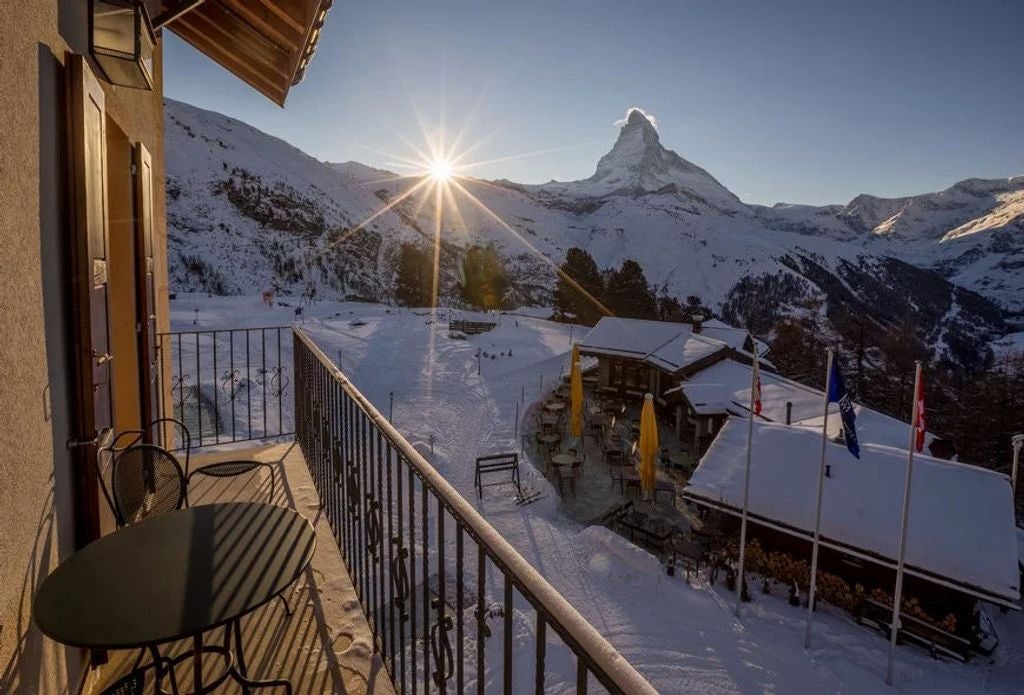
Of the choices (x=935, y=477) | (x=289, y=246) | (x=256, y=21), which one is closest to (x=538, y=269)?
(x=289, y=246)

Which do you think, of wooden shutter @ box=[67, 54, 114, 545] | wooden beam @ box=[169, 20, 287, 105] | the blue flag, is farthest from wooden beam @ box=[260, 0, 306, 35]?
the blue flag

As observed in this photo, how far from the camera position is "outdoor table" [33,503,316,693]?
1.63 metres

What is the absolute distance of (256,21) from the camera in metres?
4.48

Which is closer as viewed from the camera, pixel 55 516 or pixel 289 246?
pixel 55 516

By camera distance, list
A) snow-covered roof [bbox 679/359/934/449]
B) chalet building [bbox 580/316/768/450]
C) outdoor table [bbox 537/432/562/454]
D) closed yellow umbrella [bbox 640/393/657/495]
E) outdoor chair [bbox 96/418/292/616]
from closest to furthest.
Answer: outdoor chair [bbox 96/418/292/616] < closed yellow umbrella [bbox 640/393/657/495] < snow-covered roof [bbox 679/359/934/449] < outdoor table [bbox 537/432/562/454] < chalet building [bbox 580/316/768/450]

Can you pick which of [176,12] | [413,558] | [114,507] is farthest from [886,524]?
[176,12]

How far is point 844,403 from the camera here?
9781 millimetres

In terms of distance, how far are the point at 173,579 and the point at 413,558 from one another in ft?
3.42

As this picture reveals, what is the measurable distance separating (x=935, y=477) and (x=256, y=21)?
15.6 meters

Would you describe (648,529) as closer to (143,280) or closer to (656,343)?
(143,280)

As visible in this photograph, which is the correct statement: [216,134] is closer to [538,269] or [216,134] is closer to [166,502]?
[538,269]

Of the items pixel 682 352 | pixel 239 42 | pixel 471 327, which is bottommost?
pixel 682 352

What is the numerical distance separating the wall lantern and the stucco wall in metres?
0.44

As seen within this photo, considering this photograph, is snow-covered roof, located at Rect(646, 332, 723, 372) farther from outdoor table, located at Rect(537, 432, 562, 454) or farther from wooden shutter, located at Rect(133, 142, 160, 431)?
wooden shutter, located at Rect(133, 142, 160, 431)
